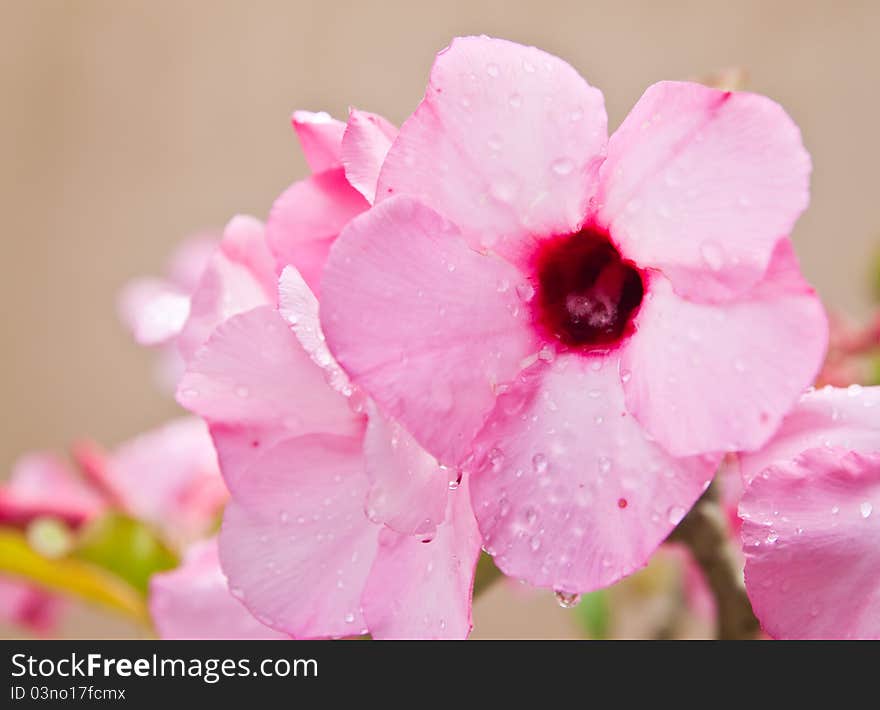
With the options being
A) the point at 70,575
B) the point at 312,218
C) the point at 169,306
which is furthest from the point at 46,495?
the point at 312,218

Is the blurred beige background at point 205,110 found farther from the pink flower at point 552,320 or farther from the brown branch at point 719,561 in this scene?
the pink flower at point 552,320

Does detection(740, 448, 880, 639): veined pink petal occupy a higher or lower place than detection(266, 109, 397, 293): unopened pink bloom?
lower

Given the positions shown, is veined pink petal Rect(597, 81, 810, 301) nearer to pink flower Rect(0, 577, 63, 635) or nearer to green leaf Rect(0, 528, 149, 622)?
green leaf Rect(0, 528, 149, 622)

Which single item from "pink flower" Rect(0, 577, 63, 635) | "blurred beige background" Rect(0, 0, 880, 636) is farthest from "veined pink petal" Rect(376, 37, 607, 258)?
"blurred beige background" Rect(0, 0, 880, 636)

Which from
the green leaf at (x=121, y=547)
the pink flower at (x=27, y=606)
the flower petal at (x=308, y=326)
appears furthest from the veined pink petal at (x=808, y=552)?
the pink flower at (x=27, y=606)

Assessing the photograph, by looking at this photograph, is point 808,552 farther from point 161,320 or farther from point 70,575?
point 70,575

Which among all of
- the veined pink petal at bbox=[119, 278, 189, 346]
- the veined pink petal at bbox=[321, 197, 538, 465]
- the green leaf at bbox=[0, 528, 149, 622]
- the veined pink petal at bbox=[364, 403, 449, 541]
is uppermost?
the veined pink petal at bbox=[321, 197, 538, 465]
